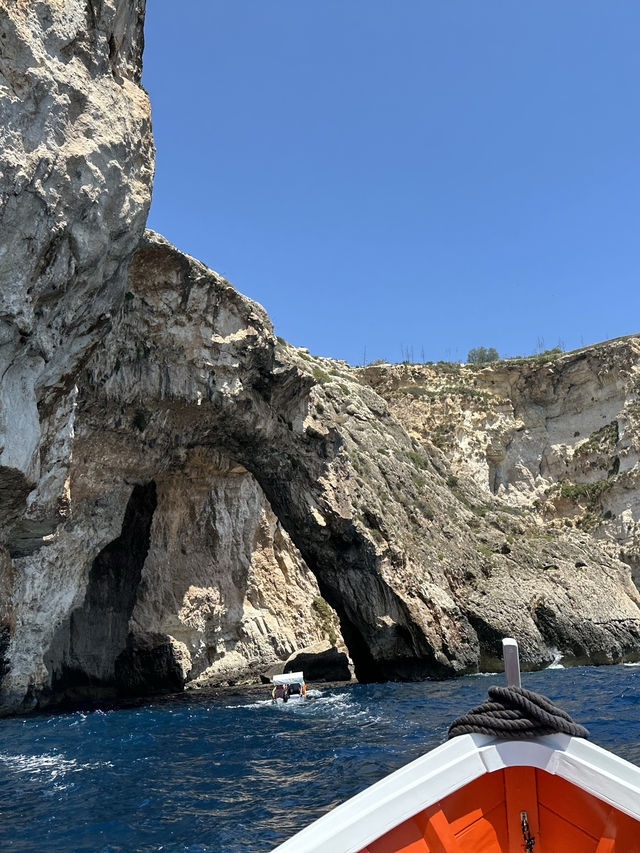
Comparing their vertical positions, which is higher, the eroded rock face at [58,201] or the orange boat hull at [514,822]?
the eroded rock face at [58,201]

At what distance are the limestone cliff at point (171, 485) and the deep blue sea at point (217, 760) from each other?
414 cm

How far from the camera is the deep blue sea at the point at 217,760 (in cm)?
805

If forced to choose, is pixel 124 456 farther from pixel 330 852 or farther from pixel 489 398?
pixel 489 398

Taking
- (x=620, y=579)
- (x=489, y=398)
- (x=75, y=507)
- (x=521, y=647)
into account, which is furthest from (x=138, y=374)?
(x=489, y=398)

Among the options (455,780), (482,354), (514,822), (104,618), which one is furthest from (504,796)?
(482,354)

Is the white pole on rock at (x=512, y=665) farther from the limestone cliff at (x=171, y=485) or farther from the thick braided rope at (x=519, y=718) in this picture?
the limestone cliff at (x=171, y=485)

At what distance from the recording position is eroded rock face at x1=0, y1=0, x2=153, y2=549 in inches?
410

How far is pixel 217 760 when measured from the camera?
12125 millimetres

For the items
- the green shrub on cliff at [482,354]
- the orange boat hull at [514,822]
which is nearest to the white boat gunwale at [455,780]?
the orange boat hull at [514,822]

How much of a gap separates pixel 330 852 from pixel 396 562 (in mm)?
22003

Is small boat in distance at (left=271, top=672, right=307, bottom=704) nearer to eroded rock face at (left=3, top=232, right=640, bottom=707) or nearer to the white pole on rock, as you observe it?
eroded rock face at (left=3, top=232, right=640, bottom=707)

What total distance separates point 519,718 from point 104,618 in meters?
23.1

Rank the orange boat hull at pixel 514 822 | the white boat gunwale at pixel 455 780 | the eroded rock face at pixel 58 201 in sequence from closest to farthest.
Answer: the white boat gunwale at pixel 455 780
the orange boat hull at pixel 514 822
the eroded rock face at pixel 58 201

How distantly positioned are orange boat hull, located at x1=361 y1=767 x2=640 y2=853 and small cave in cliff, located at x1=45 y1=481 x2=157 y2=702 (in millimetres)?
21038
